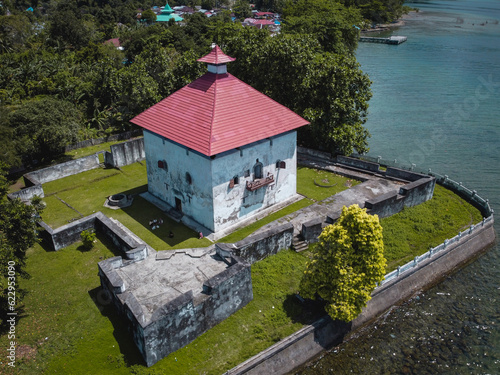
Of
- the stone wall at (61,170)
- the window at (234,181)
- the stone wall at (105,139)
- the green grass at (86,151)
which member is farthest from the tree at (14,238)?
the stone wall at (105,139)

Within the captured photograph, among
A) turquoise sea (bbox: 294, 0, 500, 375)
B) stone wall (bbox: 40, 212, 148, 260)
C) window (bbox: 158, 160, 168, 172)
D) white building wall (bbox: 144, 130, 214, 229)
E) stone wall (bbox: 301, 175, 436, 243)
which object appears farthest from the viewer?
window (bbox: 158, 160, 168, 172)

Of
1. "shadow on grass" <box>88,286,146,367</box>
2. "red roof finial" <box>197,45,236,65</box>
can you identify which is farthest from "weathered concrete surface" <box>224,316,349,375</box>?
"red roof finial" <box>197,45,236,65</box>

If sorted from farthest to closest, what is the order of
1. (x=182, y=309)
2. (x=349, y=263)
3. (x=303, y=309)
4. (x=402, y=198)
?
(x=402, y=198) < (x=303, y=309) < (x=349, y=263) < (x=182, y=309)

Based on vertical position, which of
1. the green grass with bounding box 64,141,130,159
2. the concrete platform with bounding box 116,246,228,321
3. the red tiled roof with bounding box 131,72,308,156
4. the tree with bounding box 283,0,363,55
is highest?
the tree with bounding box 283,0,363,55

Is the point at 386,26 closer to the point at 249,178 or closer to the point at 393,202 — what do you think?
the point at 393,202

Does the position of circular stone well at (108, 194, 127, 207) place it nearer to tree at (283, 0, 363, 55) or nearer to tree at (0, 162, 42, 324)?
tree at (0, 162, 42, 324)

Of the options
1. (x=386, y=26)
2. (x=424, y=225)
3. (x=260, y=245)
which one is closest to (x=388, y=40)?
(x=386, y=26)

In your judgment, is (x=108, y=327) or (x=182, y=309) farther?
(x=108, y=327)
